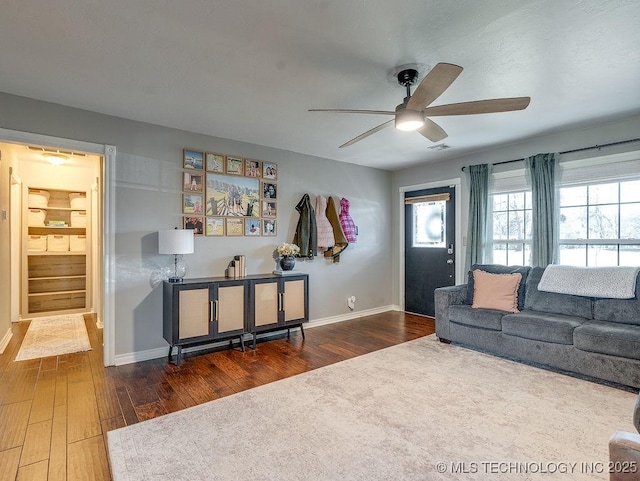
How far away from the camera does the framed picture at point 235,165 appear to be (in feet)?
13.3

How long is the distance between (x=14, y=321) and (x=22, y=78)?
413 centimetres

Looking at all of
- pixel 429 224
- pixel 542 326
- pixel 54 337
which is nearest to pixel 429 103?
pixel 542 326

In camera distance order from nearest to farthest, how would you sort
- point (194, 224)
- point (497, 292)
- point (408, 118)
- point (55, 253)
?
point (408, 118) → point (497, 292) → point (194, 224) → point (55, 253)

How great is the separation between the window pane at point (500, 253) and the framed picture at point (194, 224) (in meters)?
3.90

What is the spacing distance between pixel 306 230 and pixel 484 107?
2.84 meters

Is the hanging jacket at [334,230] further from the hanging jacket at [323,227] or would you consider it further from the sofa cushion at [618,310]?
the sofa cushion at [618,310]

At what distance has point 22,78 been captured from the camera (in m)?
2.56

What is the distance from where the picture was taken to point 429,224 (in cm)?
543

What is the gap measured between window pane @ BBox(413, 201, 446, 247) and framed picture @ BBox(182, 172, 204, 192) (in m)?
3.51

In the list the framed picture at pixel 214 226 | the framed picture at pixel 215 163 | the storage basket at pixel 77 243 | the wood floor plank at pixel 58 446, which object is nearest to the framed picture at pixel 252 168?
the framed picture at pixel 215 163

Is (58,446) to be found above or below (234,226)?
below

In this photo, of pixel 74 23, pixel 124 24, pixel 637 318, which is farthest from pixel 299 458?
pixel 637 318

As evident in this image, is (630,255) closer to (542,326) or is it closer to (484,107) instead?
(542,326)

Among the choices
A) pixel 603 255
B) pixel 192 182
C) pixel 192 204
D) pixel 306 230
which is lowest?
pixel 603 255
